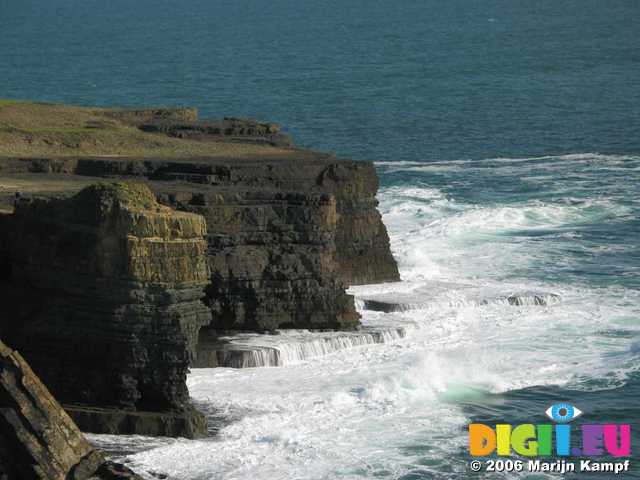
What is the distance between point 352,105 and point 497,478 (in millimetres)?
79292

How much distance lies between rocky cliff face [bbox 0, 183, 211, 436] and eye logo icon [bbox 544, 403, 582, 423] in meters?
9.01

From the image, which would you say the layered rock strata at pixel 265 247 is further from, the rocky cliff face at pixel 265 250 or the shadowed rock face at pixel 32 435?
the shadowed rock face at pixel 32 435

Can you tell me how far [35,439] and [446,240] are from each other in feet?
112

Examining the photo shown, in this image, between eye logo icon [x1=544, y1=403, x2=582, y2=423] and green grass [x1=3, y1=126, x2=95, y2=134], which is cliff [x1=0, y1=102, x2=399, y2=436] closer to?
green grass [x1=3, y1=126, x2=95, y2=134]

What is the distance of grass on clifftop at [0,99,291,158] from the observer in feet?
199

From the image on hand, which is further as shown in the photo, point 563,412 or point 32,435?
point 563,412

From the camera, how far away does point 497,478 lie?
127 ft

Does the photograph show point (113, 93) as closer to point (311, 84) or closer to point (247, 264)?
point (311, 84)

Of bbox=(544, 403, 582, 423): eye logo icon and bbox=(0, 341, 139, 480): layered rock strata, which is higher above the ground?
bbox=(544, 403, 582, 423): eye logo icon

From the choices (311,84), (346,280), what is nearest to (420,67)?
(311,84)

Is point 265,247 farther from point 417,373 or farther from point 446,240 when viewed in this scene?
point 446,240

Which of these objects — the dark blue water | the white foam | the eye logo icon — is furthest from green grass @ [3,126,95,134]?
the dark blue water

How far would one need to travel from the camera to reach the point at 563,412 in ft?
144

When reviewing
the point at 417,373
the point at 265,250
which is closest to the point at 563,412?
the point at 417,373
